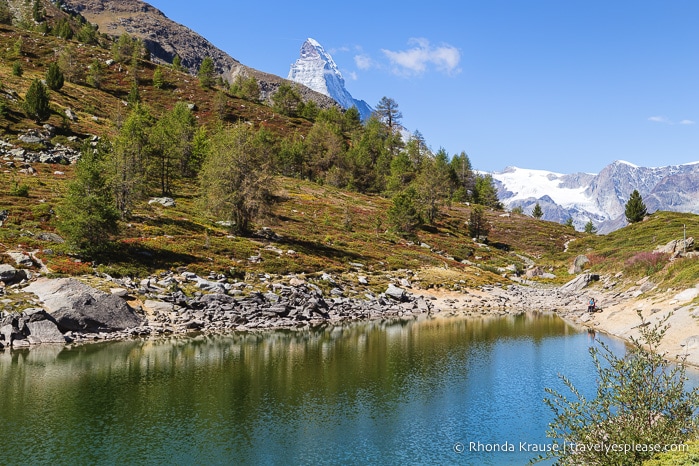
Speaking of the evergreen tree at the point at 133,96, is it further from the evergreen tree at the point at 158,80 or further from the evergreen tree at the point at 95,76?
the evergreen tree at the point at 158,80

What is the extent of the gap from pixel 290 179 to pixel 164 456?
123732 millimetres

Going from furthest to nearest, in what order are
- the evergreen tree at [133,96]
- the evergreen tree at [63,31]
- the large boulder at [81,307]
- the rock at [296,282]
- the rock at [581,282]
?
the evergreen tree at [63,31] → the evergreen tree at [133,96] → the rock at [581,282] → the rock at [296,282] → the large boulder at [81,307]

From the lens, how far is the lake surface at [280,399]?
74.4ft

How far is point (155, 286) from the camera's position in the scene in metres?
54.0

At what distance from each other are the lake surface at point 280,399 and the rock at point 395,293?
2125 centimetres

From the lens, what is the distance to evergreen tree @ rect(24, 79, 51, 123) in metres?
110

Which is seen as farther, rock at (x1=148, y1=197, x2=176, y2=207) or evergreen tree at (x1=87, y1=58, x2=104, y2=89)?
evergreen tree at (x1=87, y1=58, x2=104, y2=89)

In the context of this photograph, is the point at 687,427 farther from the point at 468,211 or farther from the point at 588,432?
the point at 468,211

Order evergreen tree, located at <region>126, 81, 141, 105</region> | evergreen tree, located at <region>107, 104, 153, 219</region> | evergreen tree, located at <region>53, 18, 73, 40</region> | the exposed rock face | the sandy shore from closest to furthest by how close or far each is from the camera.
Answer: the sandy shore
the exposed rock face
evergreen tree, located at <region>107, 104, 153, 219</region>
evergreen tree, located at <region>126, 81, 141, 105</region>
evergreen tree, located at <region>53, 18, 73, 40</region>

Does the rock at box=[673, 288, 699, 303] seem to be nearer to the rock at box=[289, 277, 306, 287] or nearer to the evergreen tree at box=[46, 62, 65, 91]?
the rock at box=[289, 277, 306, 287]

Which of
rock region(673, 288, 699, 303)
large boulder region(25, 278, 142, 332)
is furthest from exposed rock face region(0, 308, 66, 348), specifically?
rock region(673, 288, 699, 303)

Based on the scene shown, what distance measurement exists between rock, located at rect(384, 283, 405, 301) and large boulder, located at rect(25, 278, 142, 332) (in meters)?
35.9

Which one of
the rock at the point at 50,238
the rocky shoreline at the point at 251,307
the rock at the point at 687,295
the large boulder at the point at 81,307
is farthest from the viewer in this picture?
the rock at the point at 50,238

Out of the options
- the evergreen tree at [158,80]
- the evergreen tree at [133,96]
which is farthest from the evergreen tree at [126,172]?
the evergreen tree at [158,80]
